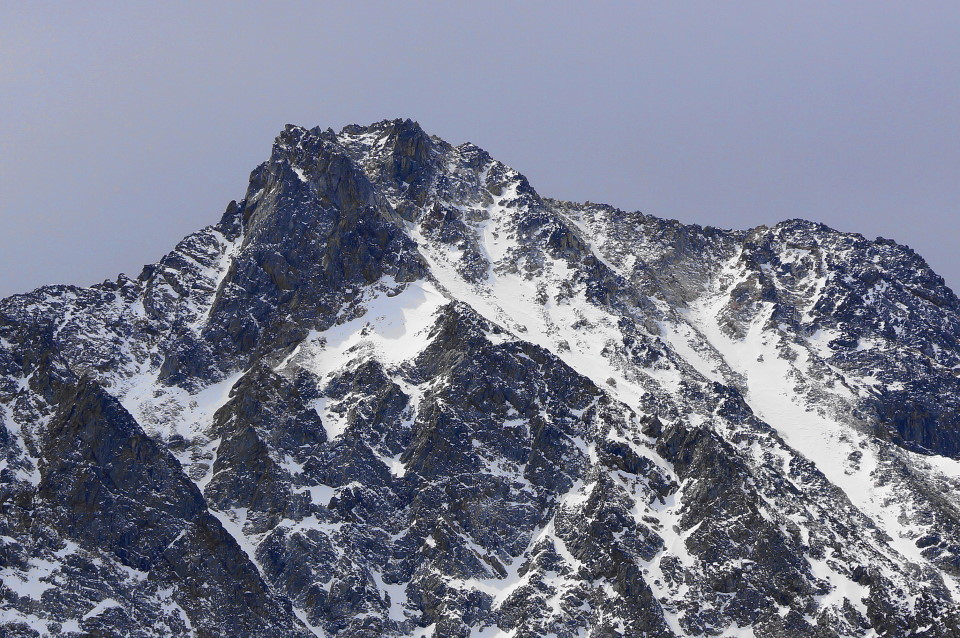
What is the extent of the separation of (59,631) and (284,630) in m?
31.0

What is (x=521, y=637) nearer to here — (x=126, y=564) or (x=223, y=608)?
(x=223, y=608)

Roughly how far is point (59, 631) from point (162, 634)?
538 inches

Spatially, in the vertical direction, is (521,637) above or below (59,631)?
above

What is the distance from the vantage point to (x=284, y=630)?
199625mm

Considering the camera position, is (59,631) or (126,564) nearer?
(59,631)

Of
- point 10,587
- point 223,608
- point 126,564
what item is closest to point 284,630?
point 223,608

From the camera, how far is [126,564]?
19988 centimetres

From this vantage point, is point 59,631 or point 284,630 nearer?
point 59,631

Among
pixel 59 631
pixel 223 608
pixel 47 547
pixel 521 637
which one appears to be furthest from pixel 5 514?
pixel 521 637

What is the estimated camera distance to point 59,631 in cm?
18725

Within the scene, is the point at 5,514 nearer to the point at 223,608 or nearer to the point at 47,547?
the point at 47,547

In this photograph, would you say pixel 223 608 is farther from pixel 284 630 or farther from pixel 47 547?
pixel 47 547

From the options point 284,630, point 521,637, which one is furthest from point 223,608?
point 521,637

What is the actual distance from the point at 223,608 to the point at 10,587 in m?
29.1
